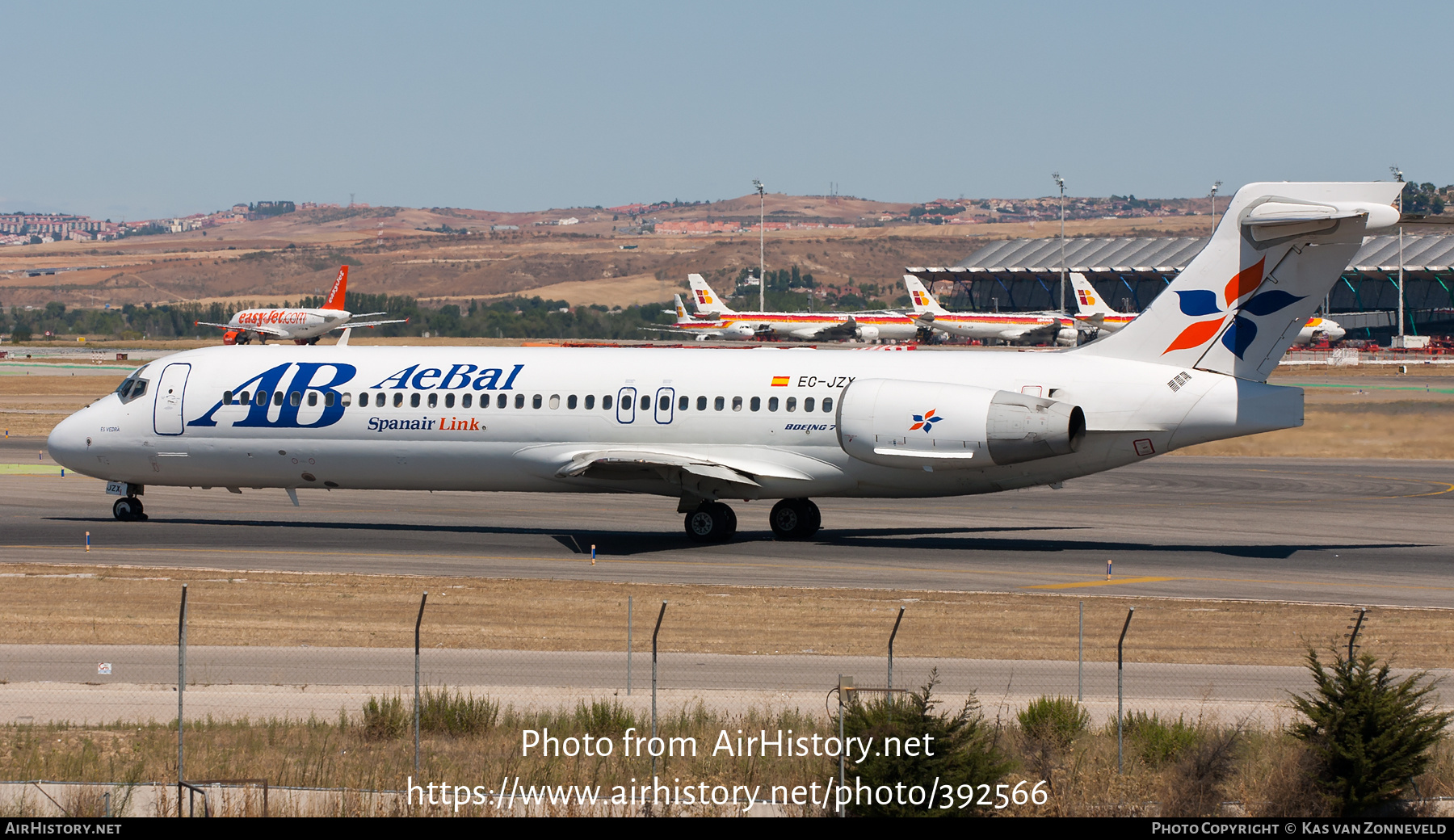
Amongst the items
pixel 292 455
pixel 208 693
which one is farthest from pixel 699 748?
pixel 292 455

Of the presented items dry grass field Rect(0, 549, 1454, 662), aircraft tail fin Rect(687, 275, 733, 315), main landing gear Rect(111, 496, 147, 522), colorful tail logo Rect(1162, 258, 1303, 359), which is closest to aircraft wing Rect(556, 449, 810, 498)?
dry grass field Rect(0, 549, 1454, 662)

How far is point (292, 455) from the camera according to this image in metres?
31.4

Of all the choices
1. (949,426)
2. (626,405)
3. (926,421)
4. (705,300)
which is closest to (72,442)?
(626,405)

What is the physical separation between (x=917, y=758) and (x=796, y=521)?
18.7 m

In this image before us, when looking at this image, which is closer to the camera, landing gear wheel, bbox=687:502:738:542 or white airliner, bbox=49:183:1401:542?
white airliner, bbox=49:183:1401:542

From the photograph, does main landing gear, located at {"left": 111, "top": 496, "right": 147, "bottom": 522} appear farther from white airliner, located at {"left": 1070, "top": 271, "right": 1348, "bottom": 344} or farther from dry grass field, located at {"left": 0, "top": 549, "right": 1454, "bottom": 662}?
white airliner, located at {"left": 1070, "top": 271, "right": 1348, "bottom": 344}

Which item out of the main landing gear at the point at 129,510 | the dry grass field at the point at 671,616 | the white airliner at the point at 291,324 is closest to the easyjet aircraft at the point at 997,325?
the white airliner at the point at 291,324

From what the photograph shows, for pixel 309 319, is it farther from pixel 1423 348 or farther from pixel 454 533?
pixel 1423 348

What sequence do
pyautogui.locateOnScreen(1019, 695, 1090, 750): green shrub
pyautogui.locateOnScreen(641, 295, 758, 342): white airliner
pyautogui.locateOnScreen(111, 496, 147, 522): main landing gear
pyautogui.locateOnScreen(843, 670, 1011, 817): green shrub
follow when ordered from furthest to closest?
pyautogui.locateOnScreen(641, 295, 758, 342): white airliner < pyautogui.locateOnScreen(111, 496, 147, 522): main landing gear < pyautogui.locateOnScreen(1019, 695, 1090, 750): green shrub < pyautogui.locateOnScreen(843, 670, 1011, 817): green shrub

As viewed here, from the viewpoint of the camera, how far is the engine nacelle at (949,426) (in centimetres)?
2864

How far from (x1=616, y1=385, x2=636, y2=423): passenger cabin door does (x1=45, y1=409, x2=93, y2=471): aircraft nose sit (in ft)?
38.4

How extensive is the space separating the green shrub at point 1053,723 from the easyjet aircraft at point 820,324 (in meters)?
115

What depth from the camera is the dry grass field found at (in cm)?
2061

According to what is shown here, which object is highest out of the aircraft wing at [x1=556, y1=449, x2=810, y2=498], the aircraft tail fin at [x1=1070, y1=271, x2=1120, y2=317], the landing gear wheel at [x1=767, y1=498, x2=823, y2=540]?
the aircraft tail fin at [x1=1070, y1=271, x2=1120, y2=317]
